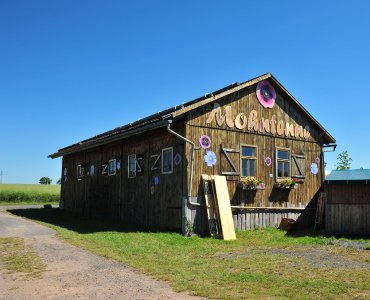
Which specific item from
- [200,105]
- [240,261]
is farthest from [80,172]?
[240,261]

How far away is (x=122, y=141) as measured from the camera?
19078 mm

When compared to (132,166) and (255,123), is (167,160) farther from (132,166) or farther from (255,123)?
(255,123)

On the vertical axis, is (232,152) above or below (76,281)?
above

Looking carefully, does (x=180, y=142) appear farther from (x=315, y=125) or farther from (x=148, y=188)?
(x=315, y=125)

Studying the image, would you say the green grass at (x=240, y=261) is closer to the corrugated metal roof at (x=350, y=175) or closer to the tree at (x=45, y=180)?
the corrugated metal roof at (x=350, y=175)

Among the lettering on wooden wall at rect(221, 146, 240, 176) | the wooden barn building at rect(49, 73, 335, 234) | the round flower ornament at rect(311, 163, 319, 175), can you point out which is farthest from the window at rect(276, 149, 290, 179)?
the lettering on wooden wall at rect(221, 146, 240, 176)

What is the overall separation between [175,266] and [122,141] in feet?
36.5

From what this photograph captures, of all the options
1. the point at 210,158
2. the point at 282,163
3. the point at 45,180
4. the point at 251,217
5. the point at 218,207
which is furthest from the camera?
the point at 45,180

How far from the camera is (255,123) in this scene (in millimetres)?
16719

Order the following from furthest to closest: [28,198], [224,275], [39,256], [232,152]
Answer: [28,198] < [232,152] < [39,256] < [224,275]

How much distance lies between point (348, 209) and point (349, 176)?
129cm

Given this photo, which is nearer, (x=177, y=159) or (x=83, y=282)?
(x=83, y=282)

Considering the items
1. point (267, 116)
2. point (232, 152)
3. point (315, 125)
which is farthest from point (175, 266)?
point (315, 125)

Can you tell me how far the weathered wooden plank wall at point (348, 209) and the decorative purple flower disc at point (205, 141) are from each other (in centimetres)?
495
